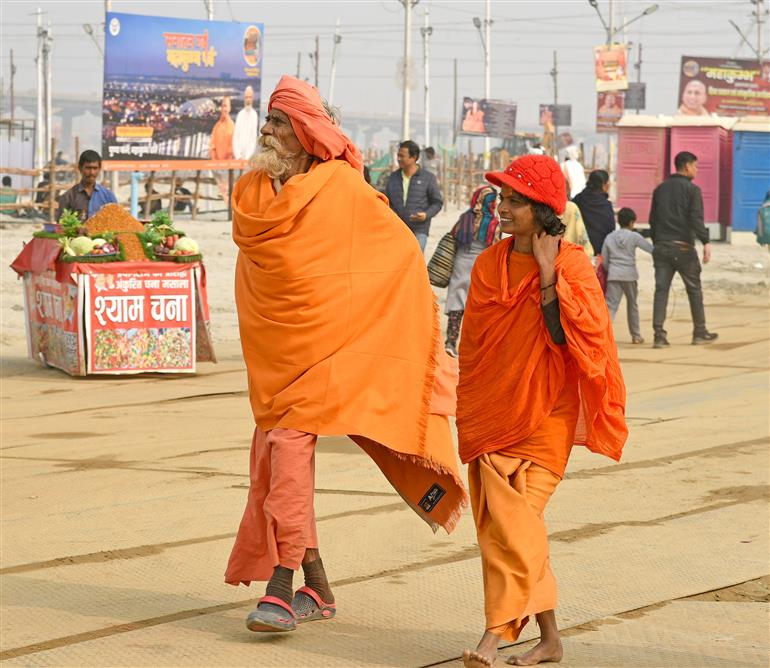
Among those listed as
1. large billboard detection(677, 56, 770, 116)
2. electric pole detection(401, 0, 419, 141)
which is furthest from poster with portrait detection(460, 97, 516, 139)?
electric pole detection(401, 0, 419, 141)

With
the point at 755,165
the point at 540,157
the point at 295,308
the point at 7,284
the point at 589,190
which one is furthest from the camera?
the point at 755,165

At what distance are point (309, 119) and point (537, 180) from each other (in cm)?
83

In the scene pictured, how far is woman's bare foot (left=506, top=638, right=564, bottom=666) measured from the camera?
4512mm

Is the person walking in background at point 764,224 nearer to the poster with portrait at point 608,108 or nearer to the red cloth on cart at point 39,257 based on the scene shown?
the red cloth on cart at point 39,257

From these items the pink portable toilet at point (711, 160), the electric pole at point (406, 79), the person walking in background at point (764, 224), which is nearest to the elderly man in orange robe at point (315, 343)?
the person walking in background at point (764, 224)

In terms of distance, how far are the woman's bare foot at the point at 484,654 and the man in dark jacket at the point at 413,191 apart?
10.1 metres

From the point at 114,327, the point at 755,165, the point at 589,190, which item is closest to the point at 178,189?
the point at 755,165

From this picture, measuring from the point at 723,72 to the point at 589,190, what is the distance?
4278cm

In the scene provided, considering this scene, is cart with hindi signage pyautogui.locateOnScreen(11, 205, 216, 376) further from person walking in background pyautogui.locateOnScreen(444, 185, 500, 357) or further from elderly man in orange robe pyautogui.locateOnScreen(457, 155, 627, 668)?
elderly man in orange robe pyautogui.locateOnScreen(457, 155, 627, 668)

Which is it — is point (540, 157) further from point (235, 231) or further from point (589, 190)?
point (589, 190)

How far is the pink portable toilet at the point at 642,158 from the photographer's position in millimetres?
29906

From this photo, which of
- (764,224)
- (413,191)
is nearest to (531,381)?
(413,191)

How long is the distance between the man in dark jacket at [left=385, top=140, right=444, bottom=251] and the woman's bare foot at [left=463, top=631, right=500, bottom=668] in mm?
10080

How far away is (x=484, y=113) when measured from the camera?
193ft
